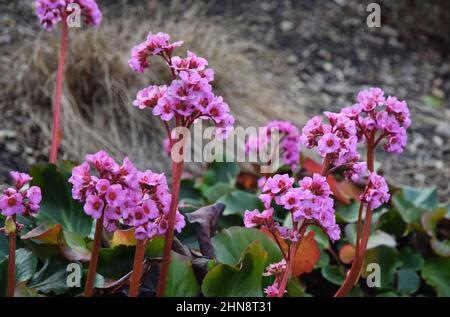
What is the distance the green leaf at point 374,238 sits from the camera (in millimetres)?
2213

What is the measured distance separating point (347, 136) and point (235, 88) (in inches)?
97.7

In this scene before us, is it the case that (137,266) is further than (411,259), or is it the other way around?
(411,259)

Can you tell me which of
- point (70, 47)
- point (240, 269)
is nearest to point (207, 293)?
point (240, 269)

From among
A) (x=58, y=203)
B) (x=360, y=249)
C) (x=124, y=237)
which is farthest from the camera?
(x=58, y=203)

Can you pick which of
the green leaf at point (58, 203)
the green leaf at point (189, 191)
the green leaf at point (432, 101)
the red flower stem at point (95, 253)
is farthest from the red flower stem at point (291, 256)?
the green leaf at point (432, 101)

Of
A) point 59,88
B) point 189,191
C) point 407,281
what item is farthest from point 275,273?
point 189,191

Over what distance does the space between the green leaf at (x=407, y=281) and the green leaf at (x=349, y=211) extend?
0.75 ft

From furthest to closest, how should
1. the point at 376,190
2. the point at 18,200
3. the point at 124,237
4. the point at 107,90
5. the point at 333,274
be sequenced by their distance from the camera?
the point at 107,90 < the point at 333,274 < the point at 124,237 < the point at 376,190 < the point at 18,200

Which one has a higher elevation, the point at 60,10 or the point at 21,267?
the point at 60,10

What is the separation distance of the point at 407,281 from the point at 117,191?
139 cm

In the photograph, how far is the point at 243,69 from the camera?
405cm

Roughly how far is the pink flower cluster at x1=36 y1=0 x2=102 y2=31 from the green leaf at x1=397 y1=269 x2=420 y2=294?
123 cm

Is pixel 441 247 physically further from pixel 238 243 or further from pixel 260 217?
pixel 260 217
